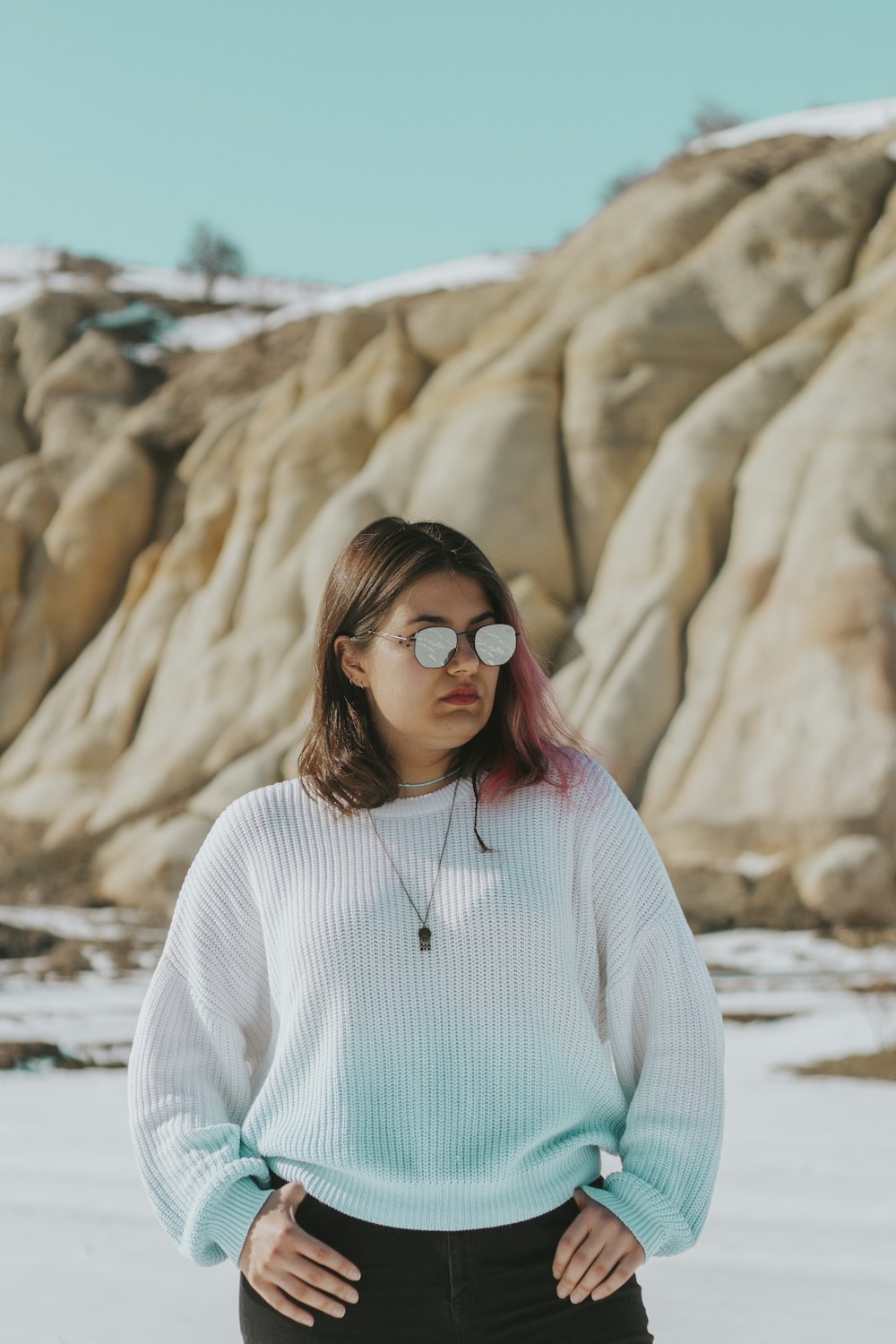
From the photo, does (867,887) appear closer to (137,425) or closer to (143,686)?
(143,686)

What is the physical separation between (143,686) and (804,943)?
11598 mm

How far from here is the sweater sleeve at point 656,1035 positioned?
198 cm

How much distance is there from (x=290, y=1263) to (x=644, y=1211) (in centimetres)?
42

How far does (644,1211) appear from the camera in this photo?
1.93m

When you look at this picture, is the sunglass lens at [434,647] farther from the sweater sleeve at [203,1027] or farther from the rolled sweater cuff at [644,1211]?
the rolled sweater cuff at [644,1211]

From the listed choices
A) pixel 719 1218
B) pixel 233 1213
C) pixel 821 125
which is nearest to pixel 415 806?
pixel 233 1213

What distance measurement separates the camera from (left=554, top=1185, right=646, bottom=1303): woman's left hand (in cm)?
188

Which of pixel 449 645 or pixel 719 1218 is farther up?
pixel 449 645

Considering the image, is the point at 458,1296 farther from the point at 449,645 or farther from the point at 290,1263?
the point at 449,645

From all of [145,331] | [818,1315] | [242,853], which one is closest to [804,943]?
[818,1315]

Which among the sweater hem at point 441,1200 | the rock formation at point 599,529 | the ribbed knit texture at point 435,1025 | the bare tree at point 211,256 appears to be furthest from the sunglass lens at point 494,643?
the bare tree at point 211,256

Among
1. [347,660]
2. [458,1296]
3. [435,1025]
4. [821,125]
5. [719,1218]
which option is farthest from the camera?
[821,125]

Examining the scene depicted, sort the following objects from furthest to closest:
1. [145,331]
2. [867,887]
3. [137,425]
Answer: [145,331], [137,425], [867,887]

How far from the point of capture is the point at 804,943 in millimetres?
12844
